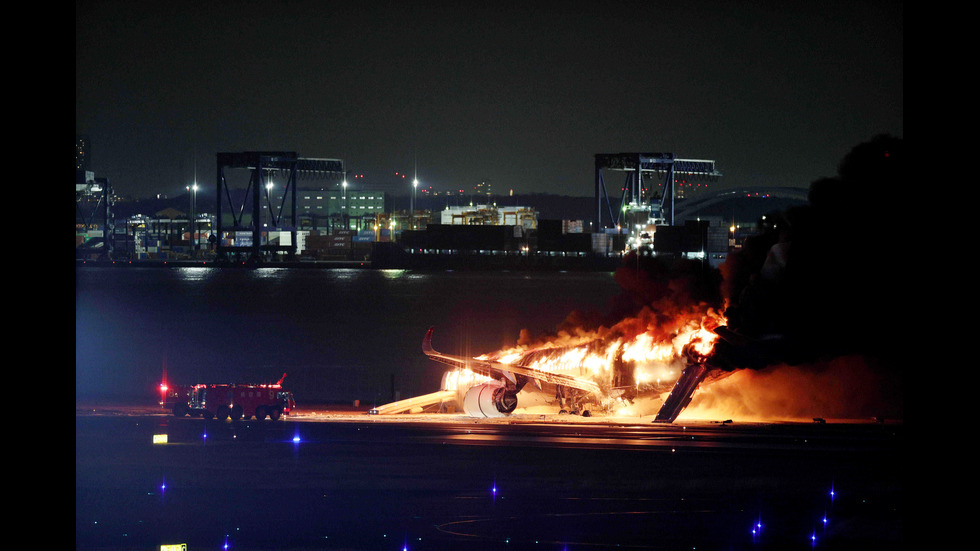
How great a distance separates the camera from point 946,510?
525 cm

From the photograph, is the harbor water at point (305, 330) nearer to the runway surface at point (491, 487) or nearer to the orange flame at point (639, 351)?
the runway surface at point (491, 487)

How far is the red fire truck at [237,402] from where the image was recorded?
3095 centimetres

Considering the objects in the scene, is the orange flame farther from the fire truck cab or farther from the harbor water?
the fire truck cab

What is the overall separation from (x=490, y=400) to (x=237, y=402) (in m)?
9.02

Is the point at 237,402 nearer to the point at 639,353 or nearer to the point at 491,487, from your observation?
the point at 639,353

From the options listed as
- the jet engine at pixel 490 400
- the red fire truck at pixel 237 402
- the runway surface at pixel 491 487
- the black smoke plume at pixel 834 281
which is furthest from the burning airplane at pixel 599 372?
the red fire truck at pixel 237 402

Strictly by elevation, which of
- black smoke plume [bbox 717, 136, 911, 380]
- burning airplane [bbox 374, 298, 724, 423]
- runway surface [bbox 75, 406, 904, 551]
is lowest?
runway surface [bbox 75, 406, 904, 551]

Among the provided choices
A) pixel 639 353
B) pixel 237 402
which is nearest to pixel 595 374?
pixel 639 353

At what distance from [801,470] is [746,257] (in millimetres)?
13676

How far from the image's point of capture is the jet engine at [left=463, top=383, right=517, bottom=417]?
32375mm

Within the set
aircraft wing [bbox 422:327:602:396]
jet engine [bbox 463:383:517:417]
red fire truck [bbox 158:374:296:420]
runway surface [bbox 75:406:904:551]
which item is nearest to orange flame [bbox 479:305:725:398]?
aircraft wing [bbox 422:327:602:396]

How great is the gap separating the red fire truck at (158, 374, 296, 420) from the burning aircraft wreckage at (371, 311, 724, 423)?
4.45 m

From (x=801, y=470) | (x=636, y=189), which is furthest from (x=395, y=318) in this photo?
(x=801, y=470)

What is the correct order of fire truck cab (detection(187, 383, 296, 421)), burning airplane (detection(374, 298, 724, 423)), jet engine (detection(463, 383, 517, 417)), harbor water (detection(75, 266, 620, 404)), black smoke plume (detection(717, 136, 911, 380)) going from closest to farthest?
black smoke plume (detection(717, 136, 911, 380))
fire truck cab (detection(187, 383, 296, 421))
burning airplane (detection(374, 298, 724, 423))
jet engine (detection(463, 383, 517, 417))
harbor water (detection(75, 266, 620, 404))
